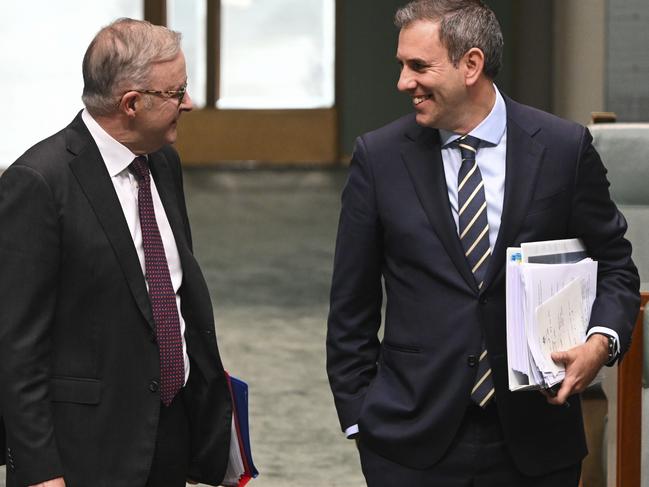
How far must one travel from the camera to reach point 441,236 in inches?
91.7

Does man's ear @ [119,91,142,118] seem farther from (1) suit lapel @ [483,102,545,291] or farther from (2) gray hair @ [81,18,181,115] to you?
(1) suit lapel @ [483,102,545,291]

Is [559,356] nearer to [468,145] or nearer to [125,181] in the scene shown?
[468,145]

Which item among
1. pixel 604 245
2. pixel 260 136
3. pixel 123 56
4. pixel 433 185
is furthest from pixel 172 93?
pixel 260 136

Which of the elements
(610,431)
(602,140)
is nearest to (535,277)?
(610,431)

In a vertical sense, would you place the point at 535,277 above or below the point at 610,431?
above

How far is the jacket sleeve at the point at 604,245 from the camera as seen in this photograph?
2373 mm

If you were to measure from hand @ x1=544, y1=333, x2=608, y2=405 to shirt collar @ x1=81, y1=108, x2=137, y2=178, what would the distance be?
859 mm

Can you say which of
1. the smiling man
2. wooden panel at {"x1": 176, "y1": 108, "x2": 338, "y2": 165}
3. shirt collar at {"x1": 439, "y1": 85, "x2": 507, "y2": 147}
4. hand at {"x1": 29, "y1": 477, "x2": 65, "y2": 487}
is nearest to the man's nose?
the smiling man

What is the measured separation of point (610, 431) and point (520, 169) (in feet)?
3.53

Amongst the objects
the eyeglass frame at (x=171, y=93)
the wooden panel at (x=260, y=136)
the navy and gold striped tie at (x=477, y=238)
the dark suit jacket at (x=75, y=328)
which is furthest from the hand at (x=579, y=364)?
the wooden panel at (x=260, y=136)

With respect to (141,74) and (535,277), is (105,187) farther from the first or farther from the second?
(535,277)

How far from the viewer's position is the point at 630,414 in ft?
10.2

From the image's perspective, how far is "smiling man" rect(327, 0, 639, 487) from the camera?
7.62 feet

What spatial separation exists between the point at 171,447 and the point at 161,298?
0.98 feet
